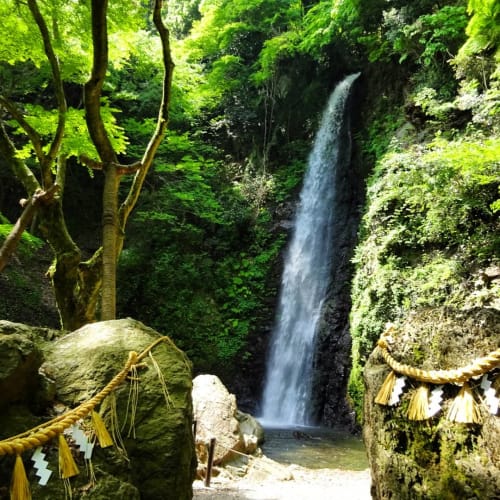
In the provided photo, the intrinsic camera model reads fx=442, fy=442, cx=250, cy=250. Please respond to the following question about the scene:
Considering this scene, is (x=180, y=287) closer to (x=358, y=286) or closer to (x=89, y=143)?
(x=358, y=286)

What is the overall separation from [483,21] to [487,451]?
306 cm

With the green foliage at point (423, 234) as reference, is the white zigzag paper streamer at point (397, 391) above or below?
below

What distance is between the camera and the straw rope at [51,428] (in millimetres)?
1933

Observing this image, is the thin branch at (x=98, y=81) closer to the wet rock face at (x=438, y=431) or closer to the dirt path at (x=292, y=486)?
the wet rock face at (x=438, y=431)

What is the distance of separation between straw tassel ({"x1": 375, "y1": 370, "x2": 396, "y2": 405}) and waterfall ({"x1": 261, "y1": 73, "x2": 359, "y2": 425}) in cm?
970

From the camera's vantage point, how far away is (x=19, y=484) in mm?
1948

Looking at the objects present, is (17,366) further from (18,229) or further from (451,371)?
(18,229)

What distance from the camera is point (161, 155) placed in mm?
16438

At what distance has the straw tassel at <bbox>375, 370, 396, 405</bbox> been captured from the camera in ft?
9.27

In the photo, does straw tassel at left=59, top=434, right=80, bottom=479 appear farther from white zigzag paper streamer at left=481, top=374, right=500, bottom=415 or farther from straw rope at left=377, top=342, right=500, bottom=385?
white zigzag paper streamer at left=481, top=374, right=500, bottom=415

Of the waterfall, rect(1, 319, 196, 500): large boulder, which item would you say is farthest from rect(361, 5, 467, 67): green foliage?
rect(1, 319, 196, 500): large boulder

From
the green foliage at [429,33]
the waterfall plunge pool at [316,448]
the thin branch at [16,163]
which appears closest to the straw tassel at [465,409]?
the thin branch at [16,163]

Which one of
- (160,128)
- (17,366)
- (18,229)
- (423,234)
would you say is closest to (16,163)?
(160,128)

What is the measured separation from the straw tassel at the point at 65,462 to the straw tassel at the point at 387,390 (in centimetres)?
183
